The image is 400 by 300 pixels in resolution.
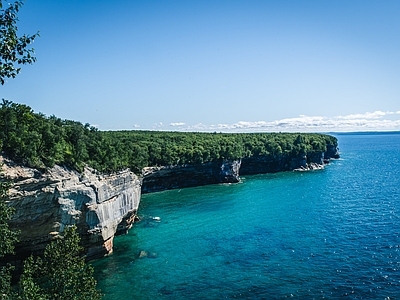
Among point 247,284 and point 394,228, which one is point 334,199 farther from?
point 247,284

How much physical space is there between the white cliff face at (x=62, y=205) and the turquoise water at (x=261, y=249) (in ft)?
13.3

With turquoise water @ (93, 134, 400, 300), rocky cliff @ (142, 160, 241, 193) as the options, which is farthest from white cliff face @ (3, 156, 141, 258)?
rocky cliff @ (142, 160, 241, 193)

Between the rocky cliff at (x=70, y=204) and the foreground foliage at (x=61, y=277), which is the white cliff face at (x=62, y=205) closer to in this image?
the rocky cliff at (x=70, y=204)

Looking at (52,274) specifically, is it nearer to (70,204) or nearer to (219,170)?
(70,204)

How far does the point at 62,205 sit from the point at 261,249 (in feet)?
75.1

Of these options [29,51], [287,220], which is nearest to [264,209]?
[287,220]

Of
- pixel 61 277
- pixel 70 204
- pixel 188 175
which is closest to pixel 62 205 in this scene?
pixel 70 204

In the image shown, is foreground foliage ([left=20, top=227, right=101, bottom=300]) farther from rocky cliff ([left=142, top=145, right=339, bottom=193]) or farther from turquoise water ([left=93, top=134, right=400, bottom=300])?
rocky cliff ([left=142, top=145, right=339, bottom=193])

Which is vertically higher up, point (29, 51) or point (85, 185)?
point (29, 51)

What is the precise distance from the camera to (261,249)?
41.5 meters

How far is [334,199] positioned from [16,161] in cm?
5744

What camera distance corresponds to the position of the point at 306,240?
1737 inches

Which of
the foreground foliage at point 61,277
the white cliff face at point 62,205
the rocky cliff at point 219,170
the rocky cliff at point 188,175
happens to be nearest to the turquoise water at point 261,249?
the white cliff face at point 62,205

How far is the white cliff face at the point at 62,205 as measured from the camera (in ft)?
97.4
